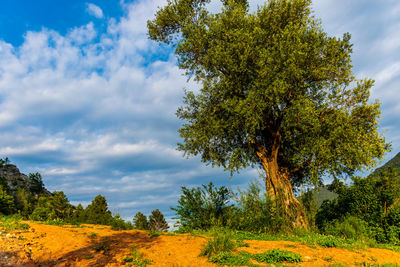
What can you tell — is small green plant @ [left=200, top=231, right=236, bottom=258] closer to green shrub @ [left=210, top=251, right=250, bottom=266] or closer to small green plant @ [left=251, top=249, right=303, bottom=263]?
green shrub @ [left=210, top=251, right=250, bottom=266]

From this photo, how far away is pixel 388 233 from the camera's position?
13.9 m

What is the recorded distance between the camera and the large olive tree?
15.4m

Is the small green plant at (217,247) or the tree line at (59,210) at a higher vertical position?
the tree line at (59,210)

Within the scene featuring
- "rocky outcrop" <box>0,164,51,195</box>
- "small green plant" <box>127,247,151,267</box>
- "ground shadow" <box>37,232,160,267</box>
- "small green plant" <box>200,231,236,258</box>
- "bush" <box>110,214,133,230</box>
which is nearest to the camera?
"small green plant" <box>127,247,151,267</box>

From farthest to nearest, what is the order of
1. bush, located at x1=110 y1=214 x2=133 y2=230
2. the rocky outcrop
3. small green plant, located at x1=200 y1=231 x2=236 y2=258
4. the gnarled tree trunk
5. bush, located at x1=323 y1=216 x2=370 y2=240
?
the rocky outcrop, the gnarled tree trunk, bush, located at x1=323 y1=216 x2=370 y2=240, bush, located at x1=110 y1=214 x2=133 y2=230, small green plant, located at x1=200 y1=231 x2=236 y2=258

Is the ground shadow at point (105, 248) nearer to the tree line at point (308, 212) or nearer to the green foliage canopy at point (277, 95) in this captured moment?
the tree line at point (308, 212)

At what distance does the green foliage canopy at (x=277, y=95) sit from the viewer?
1541cm

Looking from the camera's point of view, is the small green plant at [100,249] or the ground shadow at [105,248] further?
the small green plant at [100,249]

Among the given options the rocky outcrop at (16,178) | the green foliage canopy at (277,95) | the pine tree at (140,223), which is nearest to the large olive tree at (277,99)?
the green foliage canopy at (277,95)

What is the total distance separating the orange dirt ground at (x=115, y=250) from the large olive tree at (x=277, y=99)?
6299 mm

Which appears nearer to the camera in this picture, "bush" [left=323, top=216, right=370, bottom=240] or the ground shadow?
the ground shadow

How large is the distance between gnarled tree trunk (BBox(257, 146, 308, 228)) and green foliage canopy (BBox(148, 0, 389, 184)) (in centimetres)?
42

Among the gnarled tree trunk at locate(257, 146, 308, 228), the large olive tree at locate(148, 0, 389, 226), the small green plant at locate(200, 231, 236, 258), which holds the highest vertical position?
the large olive tree at locate(148, 0, 389, 226)

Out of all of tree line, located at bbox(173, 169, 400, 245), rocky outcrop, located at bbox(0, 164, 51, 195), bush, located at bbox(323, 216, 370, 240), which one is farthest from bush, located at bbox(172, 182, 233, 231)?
rocky outcrop, located at bbox(0, 164, 51, 195)
